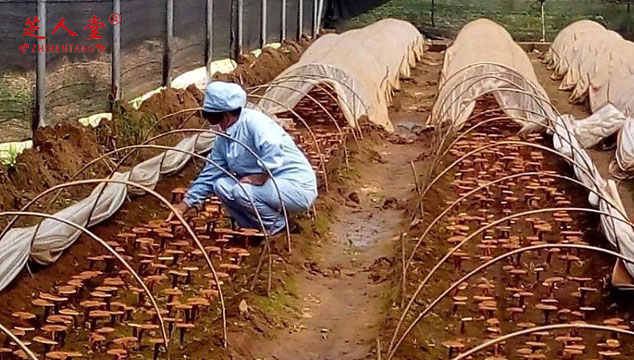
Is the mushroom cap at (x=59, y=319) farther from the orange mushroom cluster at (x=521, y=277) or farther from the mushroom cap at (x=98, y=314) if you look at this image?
the orange mushroom cluster at (x=521, y=277)

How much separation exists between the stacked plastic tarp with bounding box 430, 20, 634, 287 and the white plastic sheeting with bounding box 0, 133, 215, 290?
3590mm

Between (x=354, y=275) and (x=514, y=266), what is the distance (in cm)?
→ 128

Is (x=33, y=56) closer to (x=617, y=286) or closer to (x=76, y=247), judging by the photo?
(x=76, y=247)

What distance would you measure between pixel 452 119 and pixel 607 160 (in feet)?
6.55

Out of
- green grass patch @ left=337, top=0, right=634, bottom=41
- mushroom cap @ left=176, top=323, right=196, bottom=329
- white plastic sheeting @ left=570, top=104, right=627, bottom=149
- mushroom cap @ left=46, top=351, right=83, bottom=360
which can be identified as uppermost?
mushroom cap @ left=46, top=351, right=83, bottom=360

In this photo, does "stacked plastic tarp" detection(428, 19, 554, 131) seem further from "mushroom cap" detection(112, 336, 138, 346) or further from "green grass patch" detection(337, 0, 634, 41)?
"green grass patch" detection(337, 0, 634, 41)

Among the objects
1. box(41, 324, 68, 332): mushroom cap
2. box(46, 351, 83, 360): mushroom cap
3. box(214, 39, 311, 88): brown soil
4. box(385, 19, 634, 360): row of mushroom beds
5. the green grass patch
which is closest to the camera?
box(46, 351, 83, 360): mushroom cap

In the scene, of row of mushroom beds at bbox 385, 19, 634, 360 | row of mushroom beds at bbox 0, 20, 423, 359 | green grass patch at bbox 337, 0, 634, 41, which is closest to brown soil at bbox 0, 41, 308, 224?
row of mushroom beds at bbox 0, 20, 423, 359

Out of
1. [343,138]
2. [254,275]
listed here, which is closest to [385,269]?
[254,275]

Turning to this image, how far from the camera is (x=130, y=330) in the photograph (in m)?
6.32

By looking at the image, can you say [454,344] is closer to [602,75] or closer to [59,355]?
[59,355]

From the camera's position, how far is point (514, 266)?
790cm
